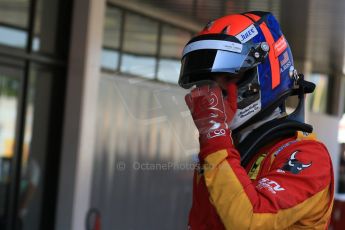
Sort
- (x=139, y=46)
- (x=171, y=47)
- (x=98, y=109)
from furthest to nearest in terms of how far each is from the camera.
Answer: (x=171, y=47)
(x=139, y=46)
(x=98, y=109)

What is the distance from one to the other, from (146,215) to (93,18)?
2.53m

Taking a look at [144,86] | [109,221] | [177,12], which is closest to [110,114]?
[144,86]

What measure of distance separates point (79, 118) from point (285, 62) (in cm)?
404

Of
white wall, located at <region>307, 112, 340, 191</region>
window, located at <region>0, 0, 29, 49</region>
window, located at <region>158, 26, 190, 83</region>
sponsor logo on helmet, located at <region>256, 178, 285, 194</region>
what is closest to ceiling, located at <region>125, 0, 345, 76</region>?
window, located at <region>158, 26, 190, 83</region>

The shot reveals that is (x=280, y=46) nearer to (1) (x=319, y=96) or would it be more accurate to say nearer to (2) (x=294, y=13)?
(2) (x=294, y=13)

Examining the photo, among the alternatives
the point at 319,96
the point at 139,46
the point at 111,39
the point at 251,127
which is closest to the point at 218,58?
the point at 251,127

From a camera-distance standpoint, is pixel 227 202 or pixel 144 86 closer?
pixel 227 202

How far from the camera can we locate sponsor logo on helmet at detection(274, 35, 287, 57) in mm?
1928

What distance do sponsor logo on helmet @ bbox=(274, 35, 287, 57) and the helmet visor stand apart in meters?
0.08

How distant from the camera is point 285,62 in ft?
6.44

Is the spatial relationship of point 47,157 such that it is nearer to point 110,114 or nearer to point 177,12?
point 110,114

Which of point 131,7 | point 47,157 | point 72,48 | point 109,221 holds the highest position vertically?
point 131,7

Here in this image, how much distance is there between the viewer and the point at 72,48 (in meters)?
5.87

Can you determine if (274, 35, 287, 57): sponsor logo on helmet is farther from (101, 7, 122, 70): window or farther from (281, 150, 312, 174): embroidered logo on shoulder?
(101, 7, 122, 70): window
